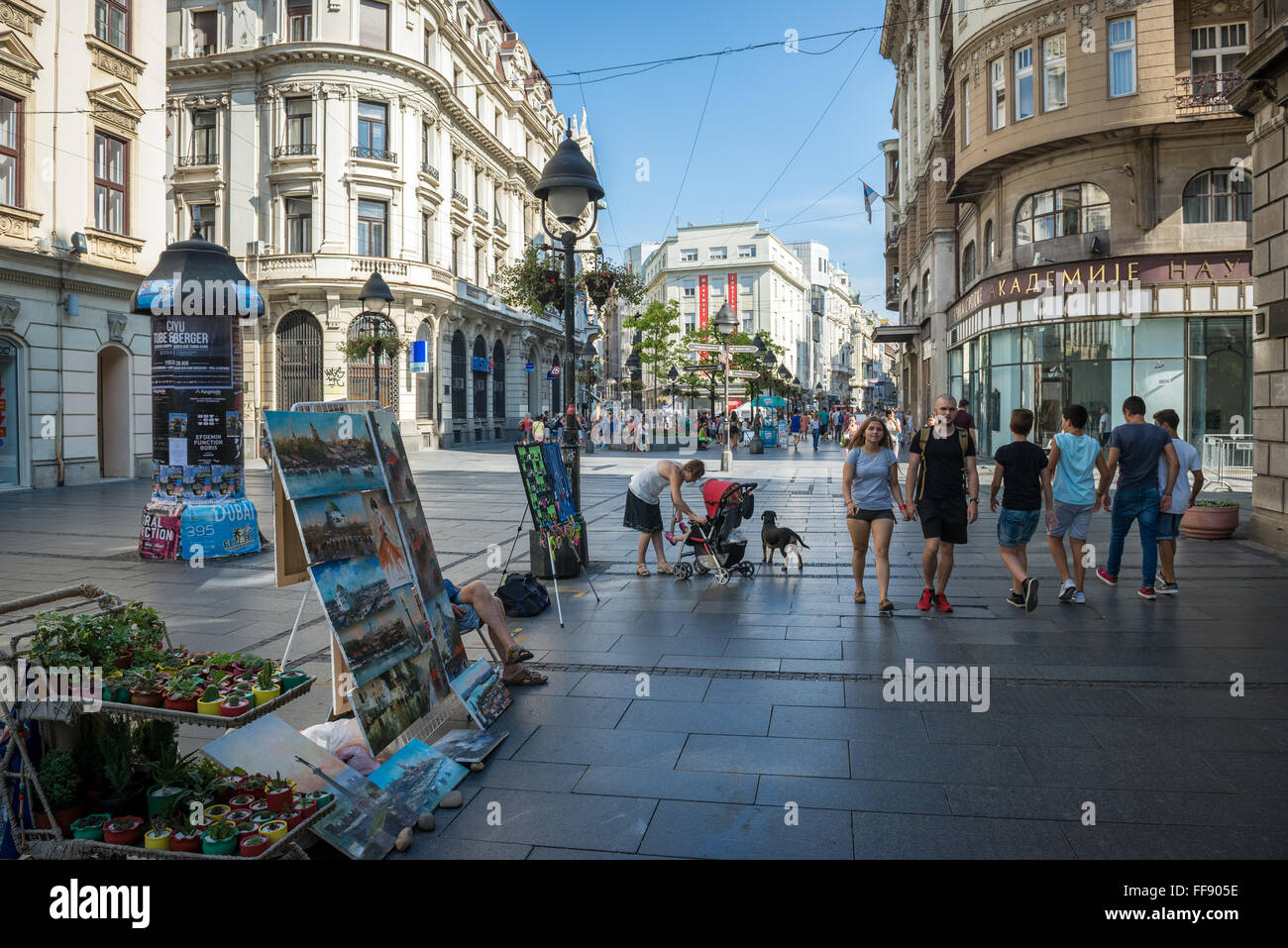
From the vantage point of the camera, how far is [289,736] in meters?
3.93

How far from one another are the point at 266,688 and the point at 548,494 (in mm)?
4630

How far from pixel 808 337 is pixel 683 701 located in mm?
120972

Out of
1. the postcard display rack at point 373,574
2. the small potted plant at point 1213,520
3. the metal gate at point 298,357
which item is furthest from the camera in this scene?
the metal gate at point 298,357

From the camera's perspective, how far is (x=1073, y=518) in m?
8.36

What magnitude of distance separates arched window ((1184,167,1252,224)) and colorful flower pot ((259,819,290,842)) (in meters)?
23.5

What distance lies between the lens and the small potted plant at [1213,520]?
11.6 meters

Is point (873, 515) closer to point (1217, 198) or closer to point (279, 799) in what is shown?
point (279, 799)

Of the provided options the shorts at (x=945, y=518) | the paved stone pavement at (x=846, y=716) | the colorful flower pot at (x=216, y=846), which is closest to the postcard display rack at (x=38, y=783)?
the colorful flower pot at (x=216, y=846)

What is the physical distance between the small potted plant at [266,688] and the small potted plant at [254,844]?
55 centimetres

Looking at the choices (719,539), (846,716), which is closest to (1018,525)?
(719,539)

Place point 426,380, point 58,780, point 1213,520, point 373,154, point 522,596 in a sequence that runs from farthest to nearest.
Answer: point 426,380 < point 373,154 < point 1213,520 < point 522,596 < point 58,780

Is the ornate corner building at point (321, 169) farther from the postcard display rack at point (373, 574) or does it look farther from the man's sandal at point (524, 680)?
the postcard display rack at point (373, 574)

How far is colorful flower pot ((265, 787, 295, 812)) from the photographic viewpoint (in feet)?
11.0
